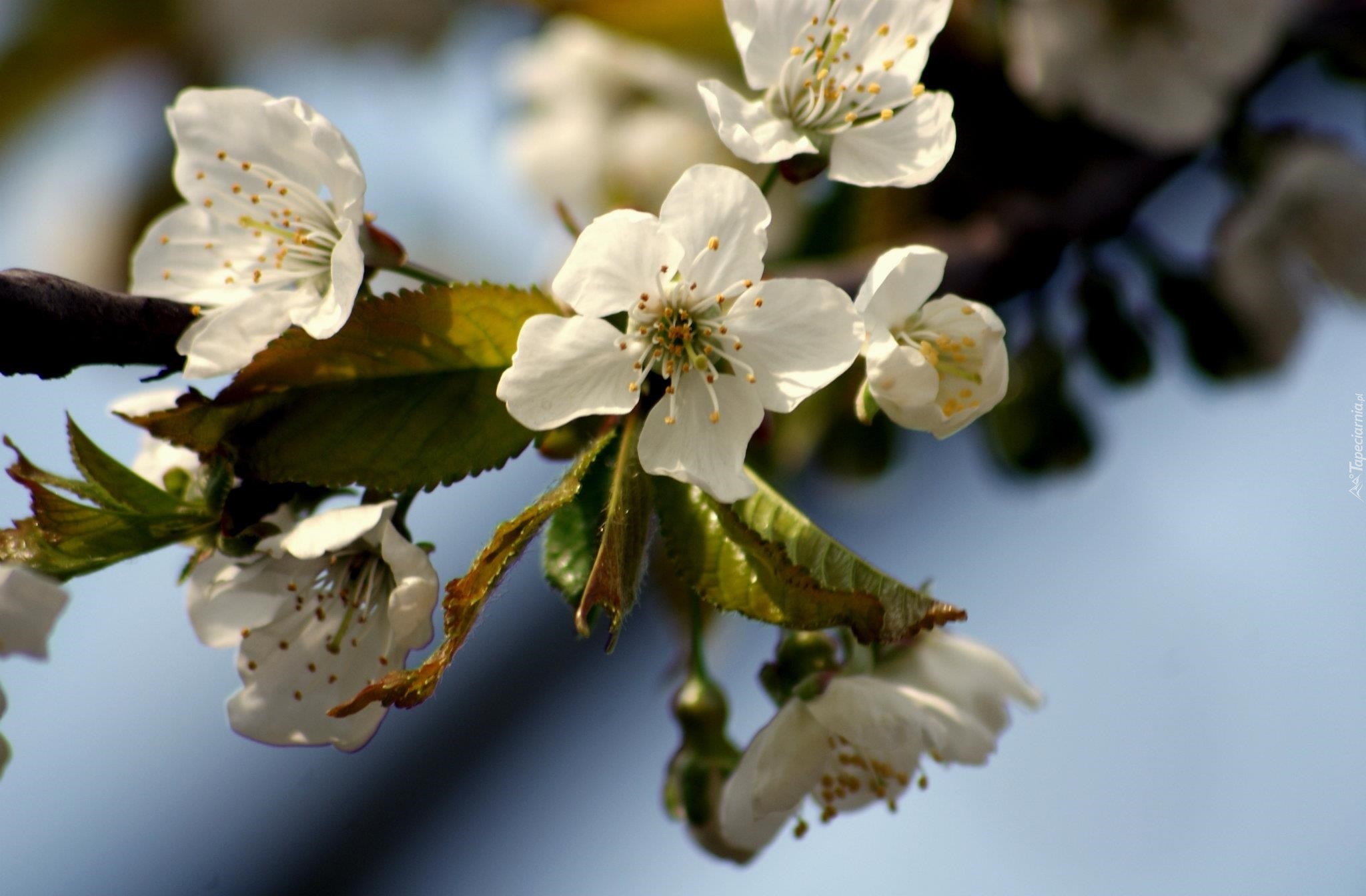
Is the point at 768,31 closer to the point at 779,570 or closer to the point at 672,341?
A: the point at 672,341

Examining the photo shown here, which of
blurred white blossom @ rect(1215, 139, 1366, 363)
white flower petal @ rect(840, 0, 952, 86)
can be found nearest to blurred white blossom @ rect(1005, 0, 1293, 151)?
blurred white blossom @ rect(1215, 139, 1366, 363)

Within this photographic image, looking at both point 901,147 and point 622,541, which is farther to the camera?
point 901,147

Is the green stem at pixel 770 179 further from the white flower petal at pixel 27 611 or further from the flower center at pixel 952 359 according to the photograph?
the white flower petal at pixel 27 611

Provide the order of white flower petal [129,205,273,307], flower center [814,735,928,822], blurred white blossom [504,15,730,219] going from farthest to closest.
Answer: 1. blurred white blossom [504,15,730,219]
2. flower center [814,735,928,822]
3. white flower petal [129,205,273,307]

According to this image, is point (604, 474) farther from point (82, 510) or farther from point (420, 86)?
point (420, 86)

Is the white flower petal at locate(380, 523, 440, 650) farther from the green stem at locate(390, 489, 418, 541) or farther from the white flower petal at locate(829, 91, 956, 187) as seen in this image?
the white flower petal at locate(829, 91, 956, 187)

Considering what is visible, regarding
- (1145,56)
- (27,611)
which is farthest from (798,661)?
(1145,56)

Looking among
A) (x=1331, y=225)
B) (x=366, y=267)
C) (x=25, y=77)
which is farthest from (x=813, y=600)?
(x=25, y=77)
